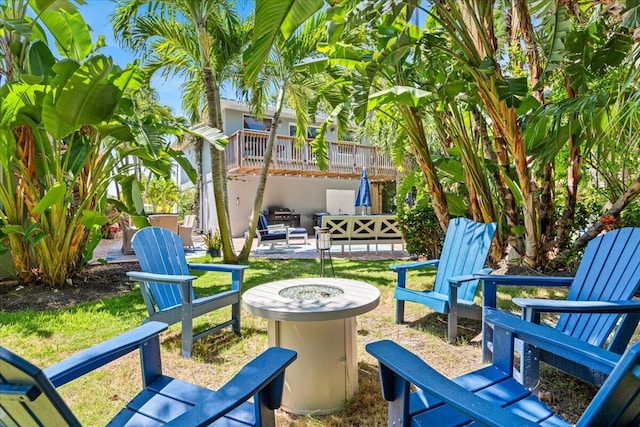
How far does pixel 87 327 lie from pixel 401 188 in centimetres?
633

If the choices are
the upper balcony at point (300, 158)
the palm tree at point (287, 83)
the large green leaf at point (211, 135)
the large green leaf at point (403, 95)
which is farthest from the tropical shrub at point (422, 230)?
the upper balcony at point (300, 158)

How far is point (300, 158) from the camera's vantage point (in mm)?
Result: 15922

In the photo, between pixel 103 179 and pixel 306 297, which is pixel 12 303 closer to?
pixel 103 179

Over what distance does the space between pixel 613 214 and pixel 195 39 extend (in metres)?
8.40

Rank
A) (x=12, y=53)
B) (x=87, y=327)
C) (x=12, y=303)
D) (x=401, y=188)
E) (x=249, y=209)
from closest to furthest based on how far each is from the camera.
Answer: (x=87, y=327) → (x=12, y=303) → (x=12, y=53) → (x=401, y=188) → (x=249, y=209)

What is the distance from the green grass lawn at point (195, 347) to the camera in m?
2.62

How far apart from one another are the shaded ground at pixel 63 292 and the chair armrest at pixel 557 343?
5.54 metres

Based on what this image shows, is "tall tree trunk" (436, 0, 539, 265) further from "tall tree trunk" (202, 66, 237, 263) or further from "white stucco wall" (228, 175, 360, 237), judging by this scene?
"white stucco wall" (228, 175, 360, 237)

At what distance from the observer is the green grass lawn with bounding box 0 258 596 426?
2.62 m

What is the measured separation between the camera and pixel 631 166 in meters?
5.95

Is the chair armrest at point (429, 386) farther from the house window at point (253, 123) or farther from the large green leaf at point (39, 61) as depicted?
the house window at point (253, 123)

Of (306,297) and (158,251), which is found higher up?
(158,251)

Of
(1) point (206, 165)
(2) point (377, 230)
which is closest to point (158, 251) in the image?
(2) point (377, 230)

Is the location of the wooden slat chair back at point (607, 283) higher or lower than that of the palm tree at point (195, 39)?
lower
